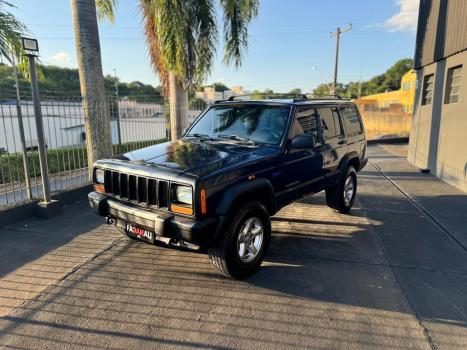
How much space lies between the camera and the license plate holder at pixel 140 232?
3.54m

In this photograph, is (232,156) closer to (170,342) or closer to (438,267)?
(170,342)

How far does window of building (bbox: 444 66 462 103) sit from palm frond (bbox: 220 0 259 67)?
553 cm

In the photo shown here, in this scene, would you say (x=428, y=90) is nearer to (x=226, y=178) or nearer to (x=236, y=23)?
(x=236, y=23)

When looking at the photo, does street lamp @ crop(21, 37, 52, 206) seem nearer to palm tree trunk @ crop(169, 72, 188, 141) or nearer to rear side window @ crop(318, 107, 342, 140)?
palm tree trunk @ crop(169, 72, 188, 141)

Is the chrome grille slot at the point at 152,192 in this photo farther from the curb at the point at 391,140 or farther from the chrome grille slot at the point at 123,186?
the curb at the point at 391,140

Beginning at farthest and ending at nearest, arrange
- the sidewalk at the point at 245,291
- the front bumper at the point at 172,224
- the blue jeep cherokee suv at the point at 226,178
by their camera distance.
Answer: the blue jeep cherokee suv at the point at 226,178 < the front bumper at the point at 172,224 < the sidewalk at the point at 245,291

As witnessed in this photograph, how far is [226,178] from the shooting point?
3428mm

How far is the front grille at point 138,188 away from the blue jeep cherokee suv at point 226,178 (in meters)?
0.01

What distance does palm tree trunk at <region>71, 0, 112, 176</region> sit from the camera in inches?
255

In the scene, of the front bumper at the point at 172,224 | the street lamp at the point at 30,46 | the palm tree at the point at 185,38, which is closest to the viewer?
the front bumper at the point at 172,224

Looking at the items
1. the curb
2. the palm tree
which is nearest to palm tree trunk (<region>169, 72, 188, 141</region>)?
the palm tree

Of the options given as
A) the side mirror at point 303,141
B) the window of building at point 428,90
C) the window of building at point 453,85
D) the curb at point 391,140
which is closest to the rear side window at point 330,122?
the side mirror at point 303,141

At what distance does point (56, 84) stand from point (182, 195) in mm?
40097

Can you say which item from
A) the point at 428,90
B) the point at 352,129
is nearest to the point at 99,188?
the point at 352,129
